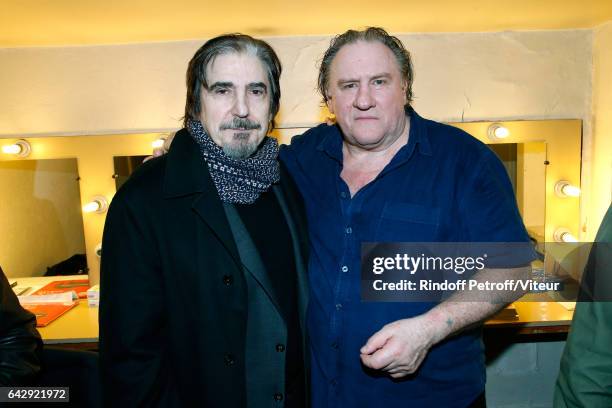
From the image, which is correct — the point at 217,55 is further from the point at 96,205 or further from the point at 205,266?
the point at 96,205

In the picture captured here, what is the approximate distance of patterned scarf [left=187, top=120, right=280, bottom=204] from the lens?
1174mm

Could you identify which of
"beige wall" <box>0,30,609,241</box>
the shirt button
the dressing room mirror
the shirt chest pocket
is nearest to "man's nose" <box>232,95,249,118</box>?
the shirt chest pocket

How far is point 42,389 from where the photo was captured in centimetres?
146

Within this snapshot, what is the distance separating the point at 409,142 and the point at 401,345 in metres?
0.61

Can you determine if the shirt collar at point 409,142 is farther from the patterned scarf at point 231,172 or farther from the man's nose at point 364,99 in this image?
the patterned scarf at point 231,172

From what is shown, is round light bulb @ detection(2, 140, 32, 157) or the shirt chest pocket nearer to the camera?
the shirt chest pocket

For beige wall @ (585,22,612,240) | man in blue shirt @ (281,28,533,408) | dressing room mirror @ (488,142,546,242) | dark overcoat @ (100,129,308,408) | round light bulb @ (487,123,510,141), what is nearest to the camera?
dark overcoat @ (100,129,308,408)

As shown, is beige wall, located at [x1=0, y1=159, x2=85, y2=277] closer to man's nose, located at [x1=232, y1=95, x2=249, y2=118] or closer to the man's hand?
man's nose, located at [x1=232, y1=95, x2=249, y2=118]

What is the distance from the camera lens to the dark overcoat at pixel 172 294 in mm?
1103

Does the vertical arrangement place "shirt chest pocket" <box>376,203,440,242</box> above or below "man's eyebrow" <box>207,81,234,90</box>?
below

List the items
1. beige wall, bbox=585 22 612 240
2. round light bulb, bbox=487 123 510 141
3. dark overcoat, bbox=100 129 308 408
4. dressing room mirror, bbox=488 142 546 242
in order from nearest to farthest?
1. dark overcoat, bbox=100 129 308 408
2. beige wall, bbox=585 22 612 240
3. round light bulb, bbox=487 123 510 141
4. dressing room mirror, bbox=488 142 546 242

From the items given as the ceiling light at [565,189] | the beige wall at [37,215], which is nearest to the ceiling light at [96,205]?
the beige wall at [37,215]

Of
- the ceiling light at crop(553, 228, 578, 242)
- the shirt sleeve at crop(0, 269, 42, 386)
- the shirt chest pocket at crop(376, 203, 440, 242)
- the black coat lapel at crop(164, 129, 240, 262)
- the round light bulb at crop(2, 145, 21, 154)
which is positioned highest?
the round light bulb at crop(2, 145, 21, 154)

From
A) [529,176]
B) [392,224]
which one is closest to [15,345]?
[392,224]
